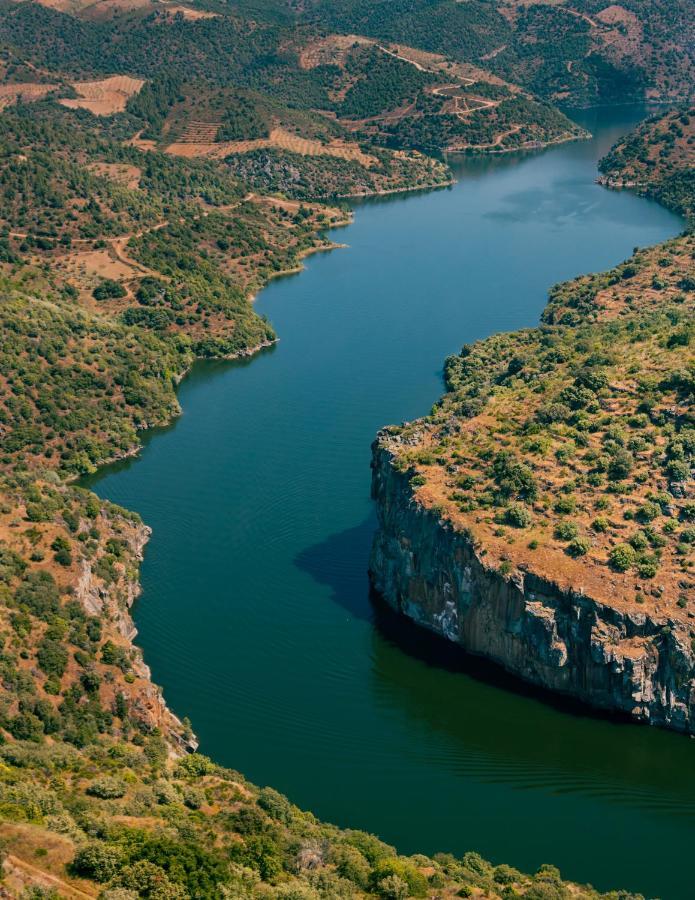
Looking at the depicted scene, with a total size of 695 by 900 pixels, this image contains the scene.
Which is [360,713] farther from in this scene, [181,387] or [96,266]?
[96,266]

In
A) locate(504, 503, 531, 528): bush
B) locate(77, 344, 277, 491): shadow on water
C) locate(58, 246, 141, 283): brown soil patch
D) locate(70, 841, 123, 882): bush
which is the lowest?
locate(77, 344, 277, 491): shadow on water

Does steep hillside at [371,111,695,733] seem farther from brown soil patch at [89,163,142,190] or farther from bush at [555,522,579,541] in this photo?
brown soil patch at [89,163,142,190]

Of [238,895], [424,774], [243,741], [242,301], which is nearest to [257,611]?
[243,741]

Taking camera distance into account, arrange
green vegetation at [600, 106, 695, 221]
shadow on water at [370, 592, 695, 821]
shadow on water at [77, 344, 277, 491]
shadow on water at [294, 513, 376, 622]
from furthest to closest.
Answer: green vegetation at [600, 106, 695, 221]
shadow on water at [77, 344, 277, 491]
shadow on water at [294, 513, 376, 622]
shadow on water at [370, 592, 695, 821]

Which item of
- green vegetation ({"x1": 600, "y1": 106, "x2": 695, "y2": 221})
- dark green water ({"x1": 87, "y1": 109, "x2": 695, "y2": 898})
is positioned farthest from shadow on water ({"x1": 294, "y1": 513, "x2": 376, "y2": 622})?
green vegetation ({"x1": 600, "y1": 106, "x2": 695, "y2": 221})

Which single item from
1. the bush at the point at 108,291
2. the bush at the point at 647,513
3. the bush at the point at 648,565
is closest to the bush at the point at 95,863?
the bush at the point at 648,565

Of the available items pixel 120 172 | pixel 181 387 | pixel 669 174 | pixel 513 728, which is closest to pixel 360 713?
pixel 513 728

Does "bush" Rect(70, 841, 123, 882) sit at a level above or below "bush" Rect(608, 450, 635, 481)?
below
